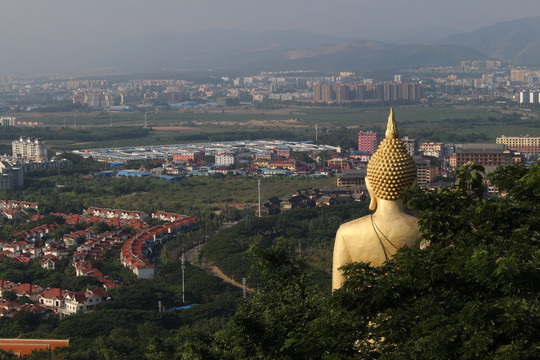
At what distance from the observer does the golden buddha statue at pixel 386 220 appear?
15.8ft

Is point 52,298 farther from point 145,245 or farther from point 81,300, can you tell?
point 145,245

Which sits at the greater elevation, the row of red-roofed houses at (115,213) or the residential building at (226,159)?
the residential building at (226,159)

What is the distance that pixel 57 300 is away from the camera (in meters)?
19.6

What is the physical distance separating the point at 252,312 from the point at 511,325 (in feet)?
6.84

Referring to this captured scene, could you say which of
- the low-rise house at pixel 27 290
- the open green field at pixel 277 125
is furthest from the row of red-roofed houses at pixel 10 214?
the open green field at pixel 277 125

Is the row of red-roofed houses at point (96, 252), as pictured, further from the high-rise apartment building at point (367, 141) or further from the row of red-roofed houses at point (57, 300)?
the high-rise apartment building at point (367, 141)

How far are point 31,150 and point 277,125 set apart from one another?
27.0 m

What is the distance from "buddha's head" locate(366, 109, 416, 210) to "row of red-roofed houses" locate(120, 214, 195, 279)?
17673 millimetres

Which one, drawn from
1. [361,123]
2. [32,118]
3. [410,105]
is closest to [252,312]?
[361,123]

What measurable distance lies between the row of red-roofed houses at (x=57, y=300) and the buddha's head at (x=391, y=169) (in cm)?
1484

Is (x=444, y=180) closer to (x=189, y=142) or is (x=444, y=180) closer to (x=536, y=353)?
(x=189, y=142)

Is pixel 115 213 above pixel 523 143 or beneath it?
beneath

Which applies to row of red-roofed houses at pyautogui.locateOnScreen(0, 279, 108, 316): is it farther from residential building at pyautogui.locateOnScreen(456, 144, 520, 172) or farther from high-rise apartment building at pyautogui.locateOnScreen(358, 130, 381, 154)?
high-rise apartment building at pyautogui.locateOnScreen(358, 130, 381, 154)

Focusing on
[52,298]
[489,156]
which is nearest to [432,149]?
[489,156]
